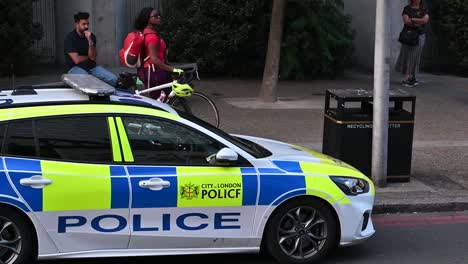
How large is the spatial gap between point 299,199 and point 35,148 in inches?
80.4

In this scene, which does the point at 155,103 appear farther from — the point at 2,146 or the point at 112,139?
the point at 2,146

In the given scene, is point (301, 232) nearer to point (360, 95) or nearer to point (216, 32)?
point (360, 95)

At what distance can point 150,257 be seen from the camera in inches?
226

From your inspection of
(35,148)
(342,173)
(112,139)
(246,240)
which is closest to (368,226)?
(342,173)

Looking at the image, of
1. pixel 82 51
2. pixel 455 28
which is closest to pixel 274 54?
pixel 82 51

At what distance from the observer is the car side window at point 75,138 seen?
5082 millimetres

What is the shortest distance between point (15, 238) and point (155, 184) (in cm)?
107

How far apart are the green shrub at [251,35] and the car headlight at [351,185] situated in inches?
404

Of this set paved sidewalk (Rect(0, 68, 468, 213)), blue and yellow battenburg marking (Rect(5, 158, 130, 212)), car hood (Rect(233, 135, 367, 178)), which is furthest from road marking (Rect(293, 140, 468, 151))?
blue and yellow battenburg marking (Rect(5, 158, 130, 212))

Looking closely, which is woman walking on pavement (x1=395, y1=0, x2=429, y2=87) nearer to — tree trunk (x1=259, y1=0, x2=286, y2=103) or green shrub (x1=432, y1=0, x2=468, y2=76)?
green shrub (x1=432, y1=0, x2=468, y2=76)

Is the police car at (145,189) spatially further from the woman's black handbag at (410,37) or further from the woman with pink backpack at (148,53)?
the woman's black handbag at (410,37)

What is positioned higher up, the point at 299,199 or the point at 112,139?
the point at 112,139

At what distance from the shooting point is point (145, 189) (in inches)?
199

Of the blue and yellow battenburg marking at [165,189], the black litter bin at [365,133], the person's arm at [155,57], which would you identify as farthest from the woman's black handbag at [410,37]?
the blue and yellow battenburg marking at [165,189]
